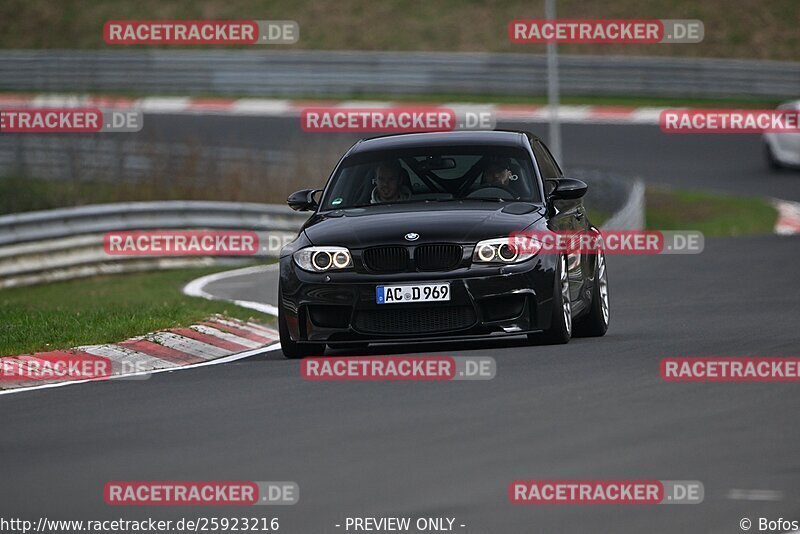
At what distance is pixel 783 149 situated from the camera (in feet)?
106

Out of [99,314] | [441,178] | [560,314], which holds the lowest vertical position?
[560,314]

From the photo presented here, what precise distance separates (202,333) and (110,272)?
386 inches

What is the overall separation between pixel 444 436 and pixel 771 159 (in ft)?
83.5

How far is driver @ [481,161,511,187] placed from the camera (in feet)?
40.5

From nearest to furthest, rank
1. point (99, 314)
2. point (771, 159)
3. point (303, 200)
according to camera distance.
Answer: point (303, 200) < point (99, 314) < point (771, 159)

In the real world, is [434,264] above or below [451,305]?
above

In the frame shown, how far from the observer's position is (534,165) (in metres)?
12.5

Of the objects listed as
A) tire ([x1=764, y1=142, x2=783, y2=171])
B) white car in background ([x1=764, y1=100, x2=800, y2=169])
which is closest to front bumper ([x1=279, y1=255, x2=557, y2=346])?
white car in background ([x1=764, y1=100, x2=800, y2=169])

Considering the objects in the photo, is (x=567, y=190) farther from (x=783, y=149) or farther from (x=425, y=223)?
(x=783, y=149)

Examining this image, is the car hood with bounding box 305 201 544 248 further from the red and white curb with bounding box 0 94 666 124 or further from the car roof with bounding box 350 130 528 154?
the red and white curb with bounding box 0 94 666 124

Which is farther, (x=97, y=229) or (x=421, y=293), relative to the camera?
(x=97, y=229)

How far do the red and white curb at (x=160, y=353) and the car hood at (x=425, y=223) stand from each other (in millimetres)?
1278

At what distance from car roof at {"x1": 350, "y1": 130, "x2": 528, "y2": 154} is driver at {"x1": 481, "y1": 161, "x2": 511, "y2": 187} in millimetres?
245

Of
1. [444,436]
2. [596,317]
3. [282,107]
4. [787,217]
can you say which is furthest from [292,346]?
[282,107]
